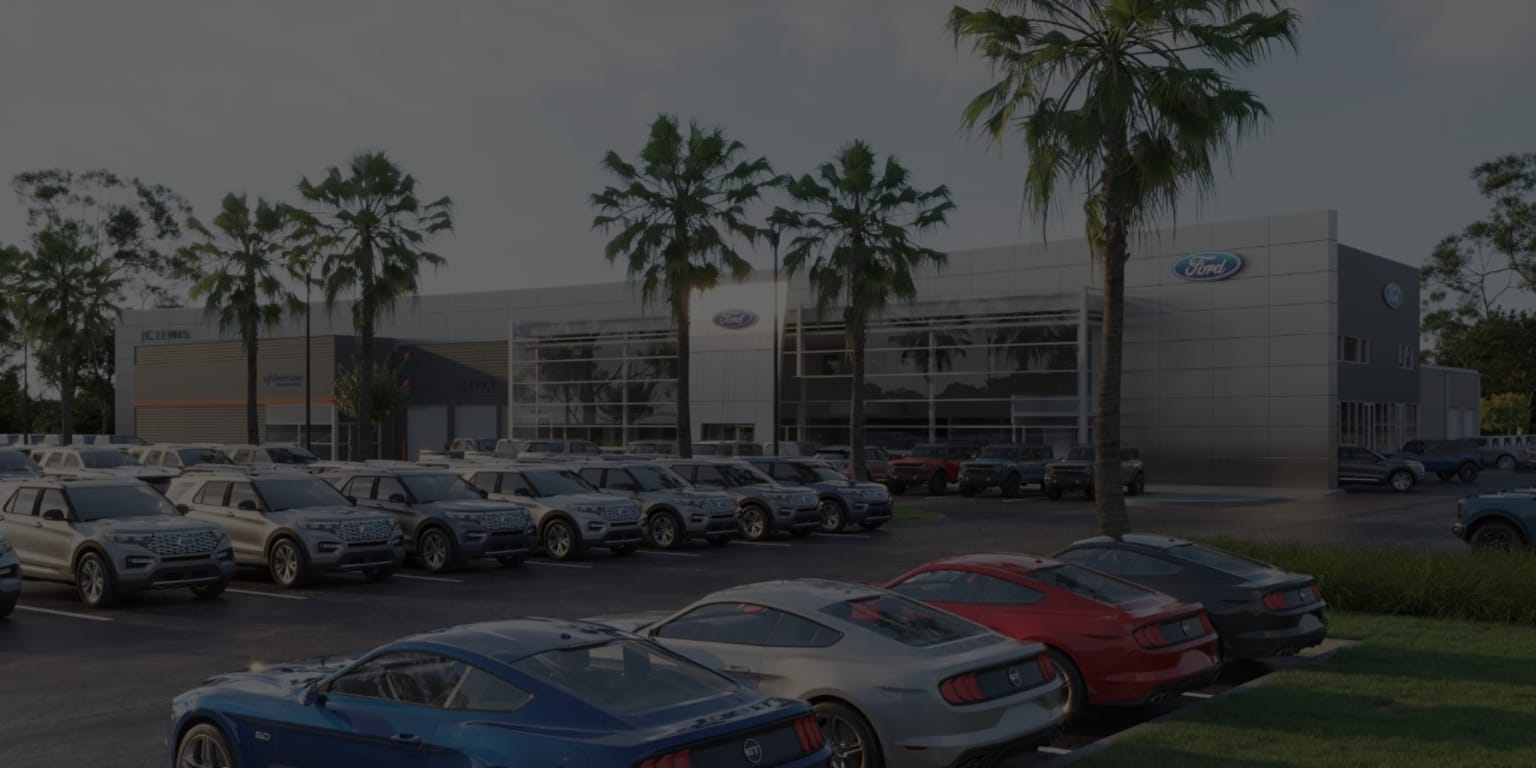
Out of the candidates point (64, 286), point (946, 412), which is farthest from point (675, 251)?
point (64, 286)

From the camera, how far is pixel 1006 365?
49.8m

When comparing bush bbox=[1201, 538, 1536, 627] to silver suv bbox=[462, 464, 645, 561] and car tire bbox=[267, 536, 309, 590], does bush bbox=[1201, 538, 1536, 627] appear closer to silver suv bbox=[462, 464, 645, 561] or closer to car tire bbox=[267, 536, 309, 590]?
silver suv bbox=[462, 464, 645, 561]

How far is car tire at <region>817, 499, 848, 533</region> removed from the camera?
94.1ft

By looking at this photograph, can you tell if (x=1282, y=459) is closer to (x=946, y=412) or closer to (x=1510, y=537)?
(x=946, y=412)

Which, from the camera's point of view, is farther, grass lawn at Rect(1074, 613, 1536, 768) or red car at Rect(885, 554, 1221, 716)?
red car at Rect(885, 554, 1221, 716)

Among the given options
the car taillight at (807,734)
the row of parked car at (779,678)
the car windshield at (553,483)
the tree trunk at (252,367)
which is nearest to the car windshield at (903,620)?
the row of parked car at (779,678)

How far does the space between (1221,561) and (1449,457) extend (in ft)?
142

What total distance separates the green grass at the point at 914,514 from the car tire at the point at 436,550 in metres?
13.7

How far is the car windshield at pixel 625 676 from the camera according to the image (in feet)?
20.4

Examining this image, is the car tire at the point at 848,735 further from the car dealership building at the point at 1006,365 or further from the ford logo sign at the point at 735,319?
the ford logo sign at the point at 735,319

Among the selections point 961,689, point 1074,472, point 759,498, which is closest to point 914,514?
point 759,498

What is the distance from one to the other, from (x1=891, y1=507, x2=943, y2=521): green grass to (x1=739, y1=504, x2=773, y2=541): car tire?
5.79 metres

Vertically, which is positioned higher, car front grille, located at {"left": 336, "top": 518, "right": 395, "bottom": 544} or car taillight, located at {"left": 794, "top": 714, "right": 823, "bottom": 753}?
car taillight, located at {"left": 794, "top": 714, "right": 823, "bottom": 753}

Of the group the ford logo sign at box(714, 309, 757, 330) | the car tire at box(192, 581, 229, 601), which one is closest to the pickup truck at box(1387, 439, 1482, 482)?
the ford logo sign at box(714, 309, 757, 330)
